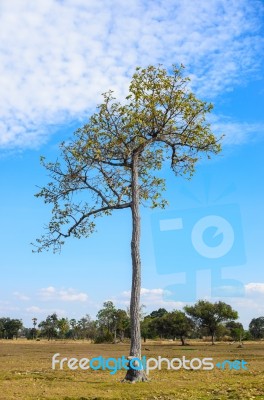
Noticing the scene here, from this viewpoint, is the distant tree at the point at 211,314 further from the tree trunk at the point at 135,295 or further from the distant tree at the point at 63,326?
the tree trunk at the point at 135,295

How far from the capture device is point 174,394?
43.6 feet

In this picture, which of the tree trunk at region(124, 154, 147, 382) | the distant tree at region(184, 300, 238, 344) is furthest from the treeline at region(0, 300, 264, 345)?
the tree trunk at region(124, 154, 147, 382)

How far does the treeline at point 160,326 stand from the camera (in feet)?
258

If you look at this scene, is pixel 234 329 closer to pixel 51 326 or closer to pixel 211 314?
pixel 211 314

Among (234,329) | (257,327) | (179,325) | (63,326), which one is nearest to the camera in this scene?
(179,325)

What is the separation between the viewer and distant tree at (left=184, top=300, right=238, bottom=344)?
78.5 m

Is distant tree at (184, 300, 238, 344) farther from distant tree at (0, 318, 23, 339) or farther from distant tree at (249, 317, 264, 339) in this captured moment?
distant tree at (0, 318, 23, 339)

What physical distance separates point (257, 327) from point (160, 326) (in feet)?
194

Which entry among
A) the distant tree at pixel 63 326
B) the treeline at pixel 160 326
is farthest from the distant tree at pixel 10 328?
the distant tree at pixel 63 326

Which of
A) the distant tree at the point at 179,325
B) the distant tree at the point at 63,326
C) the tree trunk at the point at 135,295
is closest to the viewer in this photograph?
the tree trunk at the point at 135,295

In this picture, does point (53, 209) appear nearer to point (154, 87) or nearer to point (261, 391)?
point (154, 87)

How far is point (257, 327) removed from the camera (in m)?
133

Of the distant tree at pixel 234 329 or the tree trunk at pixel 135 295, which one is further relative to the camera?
the distant tree at pixel 234 329

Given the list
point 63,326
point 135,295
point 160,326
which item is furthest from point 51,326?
point 135,295
